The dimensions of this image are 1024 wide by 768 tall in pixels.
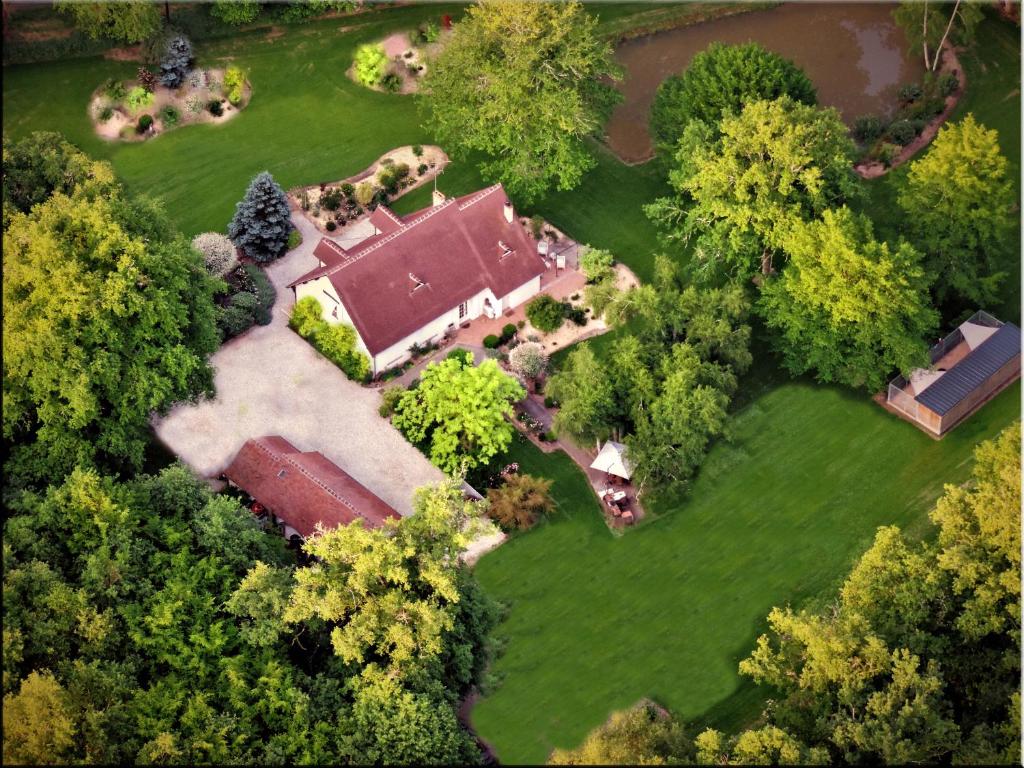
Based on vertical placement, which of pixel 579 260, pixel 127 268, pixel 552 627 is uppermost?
pixel 127 268

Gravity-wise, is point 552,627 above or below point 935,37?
below

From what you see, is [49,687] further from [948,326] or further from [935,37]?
[935,37]

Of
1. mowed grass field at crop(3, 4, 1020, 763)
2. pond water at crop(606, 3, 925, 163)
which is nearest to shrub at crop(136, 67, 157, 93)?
mowed grass field at crop(3, 4, 1020, 763)

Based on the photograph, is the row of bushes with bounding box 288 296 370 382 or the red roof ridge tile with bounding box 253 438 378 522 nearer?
the red roof ridge tile with bounding box 253 438 378 522

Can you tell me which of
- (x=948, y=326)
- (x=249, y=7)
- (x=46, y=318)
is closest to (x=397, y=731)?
(x=46, y=318)

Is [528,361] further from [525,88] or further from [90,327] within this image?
[90,327]

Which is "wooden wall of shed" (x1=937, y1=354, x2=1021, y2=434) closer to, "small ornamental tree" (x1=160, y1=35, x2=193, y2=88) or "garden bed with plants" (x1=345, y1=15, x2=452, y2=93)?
"garden bed with plants" (x1=345, y1=15, x2=452, y2=93)
